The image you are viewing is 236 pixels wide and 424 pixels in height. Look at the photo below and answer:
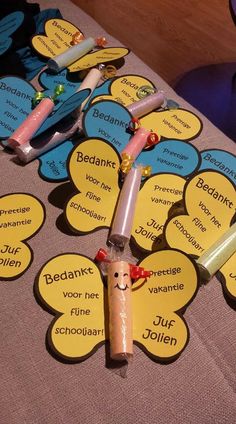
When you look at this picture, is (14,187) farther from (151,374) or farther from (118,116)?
(151,374)

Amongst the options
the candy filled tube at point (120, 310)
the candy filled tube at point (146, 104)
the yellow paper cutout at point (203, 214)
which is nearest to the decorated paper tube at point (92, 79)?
the candy filled tube at point (146, 104)

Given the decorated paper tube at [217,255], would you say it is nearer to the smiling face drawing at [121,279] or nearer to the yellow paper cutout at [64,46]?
the smiling face drawing at [121,279]

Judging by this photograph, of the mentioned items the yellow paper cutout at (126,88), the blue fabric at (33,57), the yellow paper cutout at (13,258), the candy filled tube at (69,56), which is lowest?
the yellow paper cutout at (13,258)

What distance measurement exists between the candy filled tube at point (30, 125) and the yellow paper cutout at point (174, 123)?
19 cm

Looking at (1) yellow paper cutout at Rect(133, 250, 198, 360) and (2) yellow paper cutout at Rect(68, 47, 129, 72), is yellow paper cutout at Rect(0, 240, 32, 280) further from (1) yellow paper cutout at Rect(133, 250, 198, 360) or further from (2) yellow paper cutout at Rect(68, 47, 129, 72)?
(2) yellow paper cutout at Rect(68, 47, 129, 72)

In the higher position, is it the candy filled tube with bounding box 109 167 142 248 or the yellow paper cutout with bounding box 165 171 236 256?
the yellow paper cutout with bounding box 165 171 236 256

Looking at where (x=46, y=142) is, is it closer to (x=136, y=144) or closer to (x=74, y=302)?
(x=136, y=144)

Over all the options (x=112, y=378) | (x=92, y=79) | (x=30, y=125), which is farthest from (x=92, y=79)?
(x=112, y=378)

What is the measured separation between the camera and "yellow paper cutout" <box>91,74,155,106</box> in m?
0.92

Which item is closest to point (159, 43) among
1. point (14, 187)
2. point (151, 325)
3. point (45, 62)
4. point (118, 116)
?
point (45, 62)

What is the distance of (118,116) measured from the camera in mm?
841

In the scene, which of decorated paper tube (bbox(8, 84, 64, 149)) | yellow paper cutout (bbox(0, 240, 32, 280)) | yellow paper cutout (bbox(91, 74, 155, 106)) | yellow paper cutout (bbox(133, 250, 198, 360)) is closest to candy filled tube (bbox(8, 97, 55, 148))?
decorated paper tube (bbox(8, 84, 64, 149))

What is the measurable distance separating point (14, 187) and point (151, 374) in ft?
1.25

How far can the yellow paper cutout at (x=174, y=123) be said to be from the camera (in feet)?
2.85
